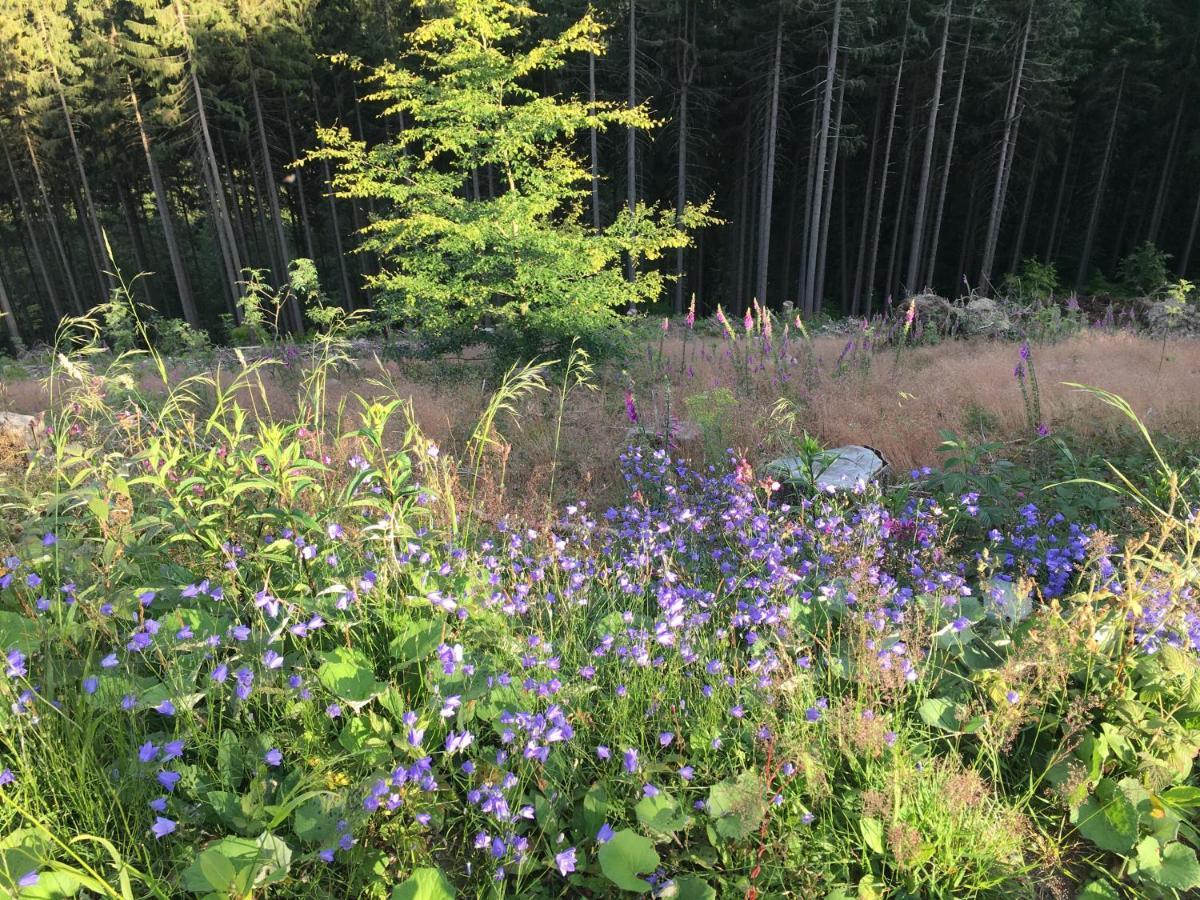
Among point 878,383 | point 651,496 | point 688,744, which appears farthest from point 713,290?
point 688,744

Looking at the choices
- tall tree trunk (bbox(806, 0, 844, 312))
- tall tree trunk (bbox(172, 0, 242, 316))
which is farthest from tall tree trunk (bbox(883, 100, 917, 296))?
tall tree trunk (bbox(172, 0, 242, 316))

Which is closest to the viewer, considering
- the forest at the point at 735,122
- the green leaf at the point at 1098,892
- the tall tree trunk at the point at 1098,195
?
the green leaf at the point at 1098,892

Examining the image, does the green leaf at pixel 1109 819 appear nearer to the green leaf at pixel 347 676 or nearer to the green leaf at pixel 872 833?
the green leaf at pixel 872 833

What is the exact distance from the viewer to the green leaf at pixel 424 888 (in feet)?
4.06

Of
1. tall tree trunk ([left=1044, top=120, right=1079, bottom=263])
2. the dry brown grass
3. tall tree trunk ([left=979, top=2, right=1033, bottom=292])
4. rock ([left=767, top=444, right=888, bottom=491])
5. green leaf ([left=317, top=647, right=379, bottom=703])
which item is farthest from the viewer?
tall tree trunk ([left=1044, top=120, right=1079, bottom=263])

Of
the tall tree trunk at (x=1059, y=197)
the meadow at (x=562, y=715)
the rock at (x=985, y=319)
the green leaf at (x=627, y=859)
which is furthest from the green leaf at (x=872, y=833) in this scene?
the tall tree trunk at (x=1059, y=197)

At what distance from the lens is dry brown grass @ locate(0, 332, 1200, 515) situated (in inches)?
177

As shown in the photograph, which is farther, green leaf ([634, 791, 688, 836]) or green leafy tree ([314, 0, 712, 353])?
green leafy tree ([314, 0, 712, 353])

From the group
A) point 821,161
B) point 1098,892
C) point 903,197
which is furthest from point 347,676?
point 903,197

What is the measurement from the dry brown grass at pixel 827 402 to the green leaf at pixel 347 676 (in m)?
1.36

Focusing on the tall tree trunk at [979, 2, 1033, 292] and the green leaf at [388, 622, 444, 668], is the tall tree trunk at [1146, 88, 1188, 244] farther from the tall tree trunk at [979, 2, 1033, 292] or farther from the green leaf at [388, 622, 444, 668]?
the green leaf at [388, 622, 444, 668]

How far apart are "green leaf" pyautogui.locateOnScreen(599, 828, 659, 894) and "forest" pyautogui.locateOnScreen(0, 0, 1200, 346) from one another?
1474 centimetres

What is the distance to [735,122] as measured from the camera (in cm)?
2345

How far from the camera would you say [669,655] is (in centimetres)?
207
